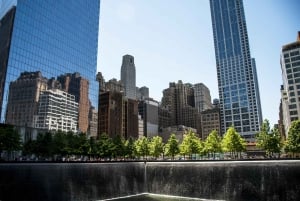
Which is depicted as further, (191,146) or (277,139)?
(191,146)

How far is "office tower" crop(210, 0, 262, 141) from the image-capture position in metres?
167

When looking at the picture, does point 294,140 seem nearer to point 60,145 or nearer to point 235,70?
point 60,145

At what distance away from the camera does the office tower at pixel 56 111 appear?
252 ft

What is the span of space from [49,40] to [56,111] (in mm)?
21270

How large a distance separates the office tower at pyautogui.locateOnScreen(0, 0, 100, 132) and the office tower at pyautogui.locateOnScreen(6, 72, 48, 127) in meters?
1.15

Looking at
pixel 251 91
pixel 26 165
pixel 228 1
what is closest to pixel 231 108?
pixel 251 91

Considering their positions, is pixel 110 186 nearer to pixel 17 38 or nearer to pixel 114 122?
pixel 17 38

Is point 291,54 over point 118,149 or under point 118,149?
over

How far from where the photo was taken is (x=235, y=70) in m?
174

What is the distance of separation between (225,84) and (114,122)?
255ft

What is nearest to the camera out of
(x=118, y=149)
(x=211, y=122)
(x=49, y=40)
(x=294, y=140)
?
(x=294, y=140)

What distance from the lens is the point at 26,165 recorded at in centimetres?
3469

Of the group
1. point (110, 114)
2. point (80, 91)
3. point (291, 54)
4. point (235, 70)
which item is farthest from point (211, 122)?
point (80, 91)

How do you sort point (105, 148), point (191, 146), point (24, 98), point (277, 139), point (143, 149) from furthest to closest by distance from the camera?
point (143, 149)
point (24, 98)
point (105, 148)
point (191, 146)
point (277, 139)
